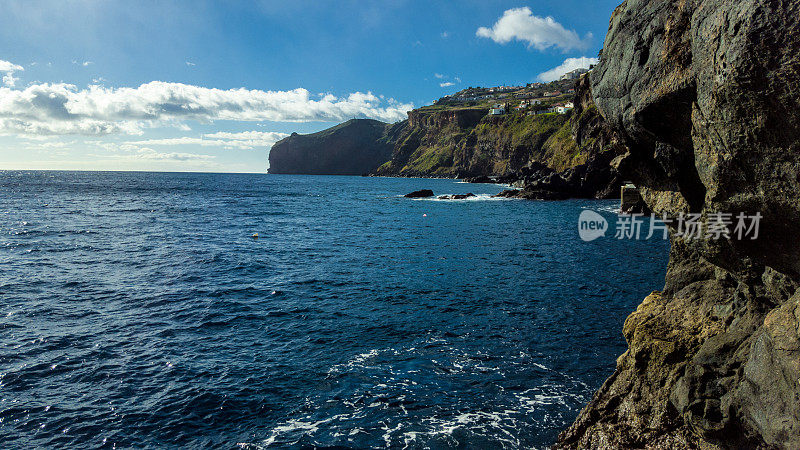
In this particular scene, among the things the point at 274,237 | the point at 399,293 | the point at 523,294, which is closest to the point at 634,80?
the point at 523,294

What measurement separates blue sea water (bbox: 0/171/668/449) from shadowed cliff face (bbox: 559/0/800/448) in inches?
146

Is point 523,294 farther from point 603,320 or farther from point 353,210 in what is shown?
point 353,210

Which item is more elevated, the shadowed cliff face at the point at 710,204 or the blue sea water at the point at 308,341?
the shadowed cliff face at the point at 710,204

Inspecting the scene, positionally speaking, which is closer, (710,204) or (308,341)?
(710,204)

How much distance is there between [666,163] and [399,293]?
18001mm

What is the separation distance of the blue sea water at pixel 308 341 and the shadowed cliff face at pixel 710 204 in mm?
3720

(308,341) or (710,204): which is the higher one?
(710,204)

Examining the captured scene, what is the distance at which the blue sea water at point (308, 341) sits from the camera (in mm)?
13062

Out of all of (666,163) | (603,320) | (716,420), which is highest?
(666,163)

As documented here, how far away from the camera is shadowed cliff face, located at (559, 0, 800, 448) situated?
6.96 meters

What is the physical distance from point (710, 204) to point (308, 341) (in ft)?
52.3

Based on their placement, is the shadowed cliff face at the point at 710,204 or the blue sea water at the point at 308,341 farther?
the blue sea water at the point at 308,341

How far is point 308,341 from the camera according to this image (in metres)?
19.1

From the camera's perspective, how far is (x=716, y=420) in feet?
28.0
